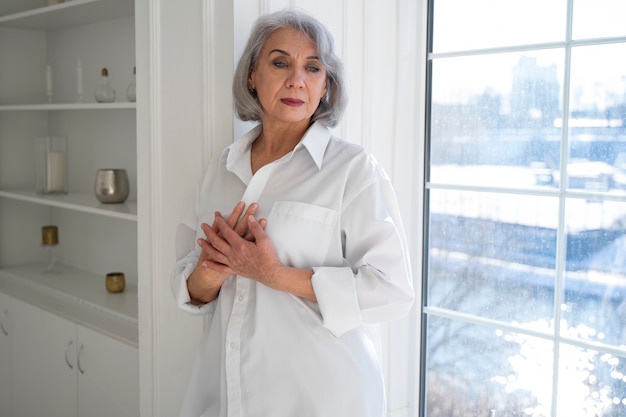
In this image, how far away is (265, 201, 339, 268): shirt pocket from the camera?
1.72 meters

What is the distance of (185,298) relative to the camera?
191 centimetres

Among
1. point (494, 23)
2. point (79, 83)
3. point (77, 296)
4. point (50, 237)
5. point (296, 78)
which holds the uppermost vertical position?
point (494, 23)

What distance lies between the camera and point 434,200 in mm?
2549

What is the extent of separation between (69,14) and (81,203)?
0.90 m

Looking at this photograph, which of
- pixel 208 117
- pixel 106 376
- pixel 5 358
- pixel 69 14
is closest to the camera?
pixel 208 117

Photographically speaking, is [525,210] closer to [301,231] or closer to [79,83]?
[301,231]

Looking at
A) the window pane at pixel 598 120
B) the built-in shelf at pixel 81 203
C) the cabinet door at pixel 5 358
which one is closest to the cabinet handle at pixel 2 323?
the cabinet door at pixel 5 358

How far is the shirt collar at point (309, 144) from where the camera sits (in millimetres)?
1787

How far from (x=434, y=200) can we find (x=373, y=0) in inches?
29.7

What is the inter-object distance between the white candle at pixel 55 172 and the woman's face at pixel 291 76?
1951 millimetres

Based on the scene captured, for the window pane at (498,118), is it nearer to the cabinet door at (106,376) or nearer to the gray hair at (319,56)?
the gray hair at (319,56)

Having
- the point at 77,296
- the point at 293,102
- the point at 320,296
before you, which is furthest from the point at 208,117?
the point at 77,296

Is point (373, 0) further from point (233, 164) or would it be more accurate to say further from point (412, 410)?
point (412, 410)

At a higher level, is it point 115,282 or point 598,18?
point 598,18
